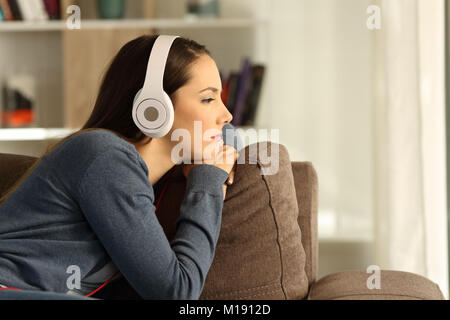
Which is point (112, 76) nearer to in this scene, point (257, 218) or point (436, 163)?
point (257, 218)

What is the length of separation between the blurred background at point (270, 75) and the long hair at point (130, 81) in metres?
1.28

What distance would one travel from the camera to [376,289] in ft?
3.73

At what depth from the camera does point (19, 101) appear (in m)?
2.57

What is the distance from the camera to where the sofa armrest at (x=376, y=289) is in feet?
3.67

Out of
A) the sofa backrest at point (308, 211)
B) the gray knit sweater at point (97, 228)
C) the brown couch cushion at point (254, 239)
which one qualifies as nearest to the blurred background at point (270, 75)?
the sofa backrest at point (308, 211)

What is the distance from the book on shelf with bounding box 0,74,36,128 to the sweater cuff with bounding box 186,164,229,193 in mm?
1657

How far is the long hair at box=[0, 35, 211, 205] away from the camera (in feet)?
3.60

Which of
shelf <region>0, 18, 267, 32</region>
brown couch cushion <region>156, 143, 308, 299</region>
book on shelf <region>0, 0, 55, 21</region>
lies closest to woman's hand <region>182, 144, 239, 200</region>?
brown couch cushion <region>156, 143, 308, 299</region>

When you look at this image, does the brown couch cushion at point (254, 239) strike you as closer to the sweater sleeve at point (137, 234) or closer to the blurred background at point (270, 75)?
the sweater sleeve at point (137, 234)

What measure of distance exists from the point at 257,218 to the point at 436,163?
3.64 ft

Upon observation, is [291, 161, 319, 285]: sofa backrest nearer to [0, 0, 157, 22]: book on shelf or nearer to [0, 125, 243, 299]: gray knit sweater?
[0, 125, 243, 299]: gray knit sweater
